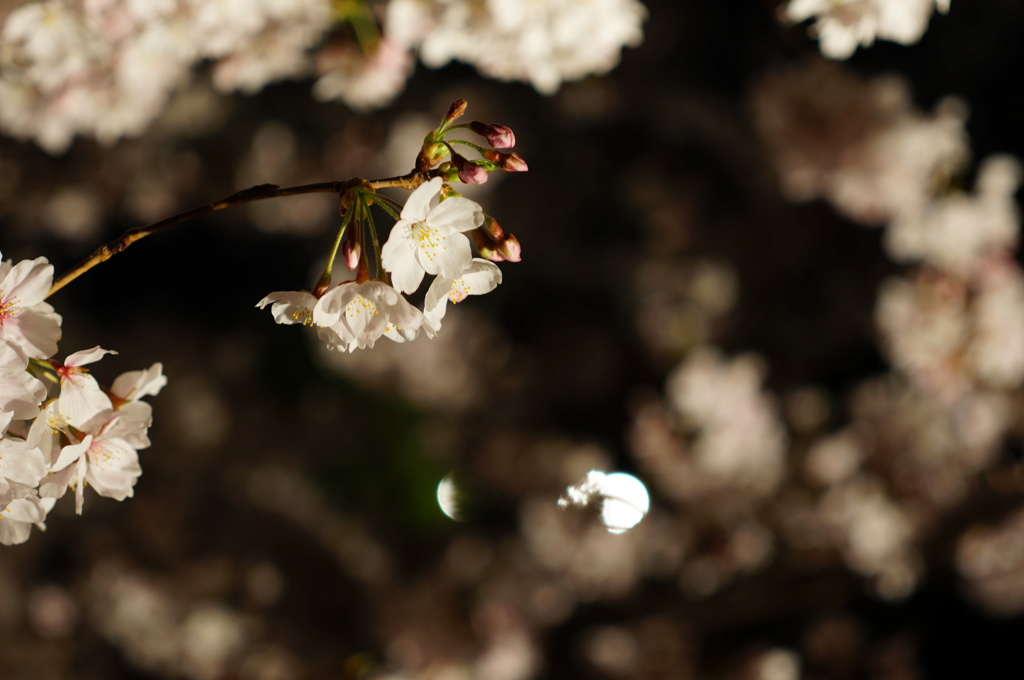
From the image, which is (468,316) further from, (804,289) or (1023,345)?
(1023,345)

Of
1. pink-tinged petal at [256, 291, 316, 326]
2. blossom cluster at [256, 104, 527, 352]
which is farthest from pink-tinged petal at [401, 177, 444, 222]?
pink-tinged petal at [256, 291, 316, 326]

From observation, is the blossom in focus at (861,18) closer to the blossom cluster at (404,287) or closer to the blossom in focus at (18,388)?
the blossom cluster at (404,287)

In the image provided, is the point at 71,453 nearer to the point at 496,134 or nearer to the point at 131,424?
the point at 131,424

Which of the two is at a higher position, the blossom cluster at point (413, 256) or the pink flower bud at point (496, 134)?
the pink flower bud at point (496, 134)

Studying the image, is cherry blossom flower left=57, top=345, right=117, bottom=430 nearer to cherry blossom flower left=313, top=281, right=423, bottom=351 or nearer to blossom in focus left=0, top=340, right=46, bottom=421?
blossom in focus left=0, top=340, right=46, bottom=421

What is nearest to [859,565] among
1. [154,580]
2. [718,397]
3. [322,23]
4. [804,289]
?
[718,397]

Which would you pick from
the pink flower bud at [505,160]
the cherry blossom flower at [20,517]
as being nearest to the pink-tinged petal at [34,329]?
the cherry blossom flower at [20,517]
